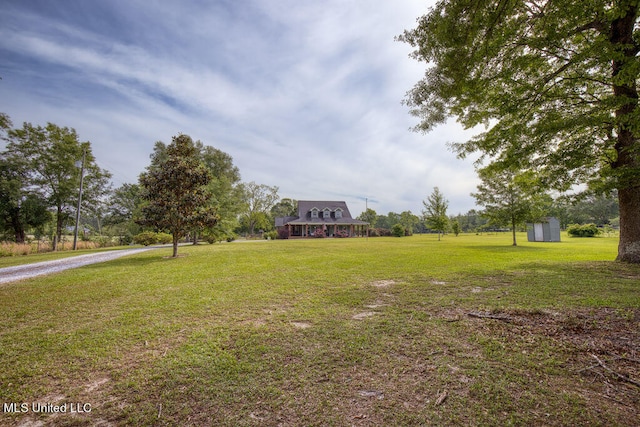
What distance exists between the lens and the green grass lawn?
2123mm

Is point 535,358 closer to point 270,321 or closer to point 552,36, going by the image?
point 270,321

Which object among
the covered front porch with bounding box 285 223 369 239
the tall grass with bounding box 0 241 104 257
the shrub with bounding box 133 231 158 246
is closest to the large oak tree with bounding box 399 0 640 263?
the tall grass with bounding box 0 241 104 257

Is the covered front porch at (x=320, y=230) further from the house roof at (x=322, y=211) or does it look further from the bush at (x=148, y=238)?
the bush at (x=148, y=238)

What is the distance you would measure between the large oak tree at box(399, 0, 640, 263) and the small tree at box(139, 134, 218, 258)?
35.7 feet

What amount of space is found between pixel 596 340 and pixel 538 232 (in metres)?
28.7

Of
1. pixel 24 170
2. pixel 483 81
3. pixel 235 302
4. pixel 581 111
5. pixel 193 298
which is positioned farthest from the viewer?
pixel 24 170

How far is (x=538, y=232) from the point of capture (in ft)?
84.0

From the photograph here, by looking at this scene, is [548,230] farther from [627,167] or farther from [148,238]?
[148,238]

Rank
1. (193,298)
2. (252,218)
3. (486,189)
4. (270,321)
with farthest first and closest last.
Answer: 1. (252,218)
2. (486,189)
3. (193,298)
4. (270,321)

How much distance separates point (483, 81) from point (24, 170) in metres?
37.7

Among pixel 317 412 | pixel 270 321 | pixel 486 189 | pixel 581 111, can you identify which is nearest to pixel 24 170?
pixel 270 321

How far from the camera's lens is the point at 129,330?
3.93 m

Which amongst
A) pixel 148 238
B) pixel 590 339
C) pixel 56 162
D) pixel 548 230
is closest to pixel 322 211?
pixel 148 238

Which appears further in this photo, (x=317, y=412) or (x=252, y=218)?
(x=252, y=218)
